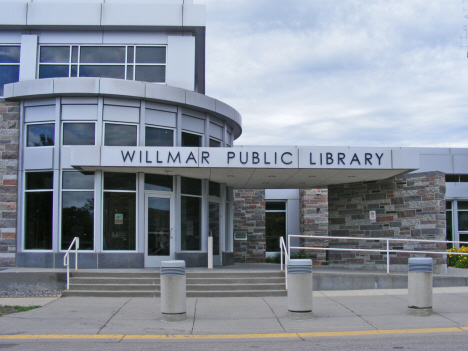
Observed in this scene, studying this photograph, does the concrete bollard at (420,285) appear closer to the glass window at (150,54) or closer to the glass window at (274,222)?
the glass window at (150,54)

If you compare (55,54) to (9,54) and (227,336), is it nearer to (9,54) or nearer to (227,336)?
(9,54)

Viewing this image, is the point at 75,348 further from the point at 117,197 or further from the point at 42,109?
the point at 42,109

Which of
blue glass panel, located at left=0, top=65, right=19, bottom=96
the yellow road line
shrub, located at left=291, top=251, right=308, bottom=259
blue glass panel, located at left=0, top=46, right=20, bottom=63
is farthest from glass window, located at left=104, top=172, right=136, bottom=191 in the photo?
shrub, located at left=291, top=251, right=308, bottom=259

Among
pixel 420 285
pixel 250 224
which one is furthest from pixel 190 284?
pixel 250 224

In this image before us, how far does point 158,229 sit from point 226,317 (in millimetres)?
6027

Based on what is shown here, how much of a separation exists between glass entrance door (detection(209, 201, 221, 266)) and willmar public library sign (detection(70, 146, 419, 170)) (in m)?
3.51

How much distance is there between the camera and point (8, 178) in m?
15.0

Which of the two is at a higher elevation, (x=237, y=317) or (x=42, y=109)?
(x=42, y=109)

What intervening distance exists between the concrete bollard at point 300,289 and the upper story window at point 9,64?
1160 centimetres

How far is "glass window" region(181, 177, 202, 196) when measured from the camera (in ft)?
51.8

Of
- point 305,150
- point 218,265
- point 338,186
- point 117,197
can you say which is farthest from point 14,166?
point 338,186

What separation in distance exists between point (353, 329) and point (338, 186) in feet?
30.7

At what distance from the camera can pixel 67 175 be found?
14695 mm

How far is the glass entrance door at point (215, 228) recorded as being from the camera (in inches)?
669
